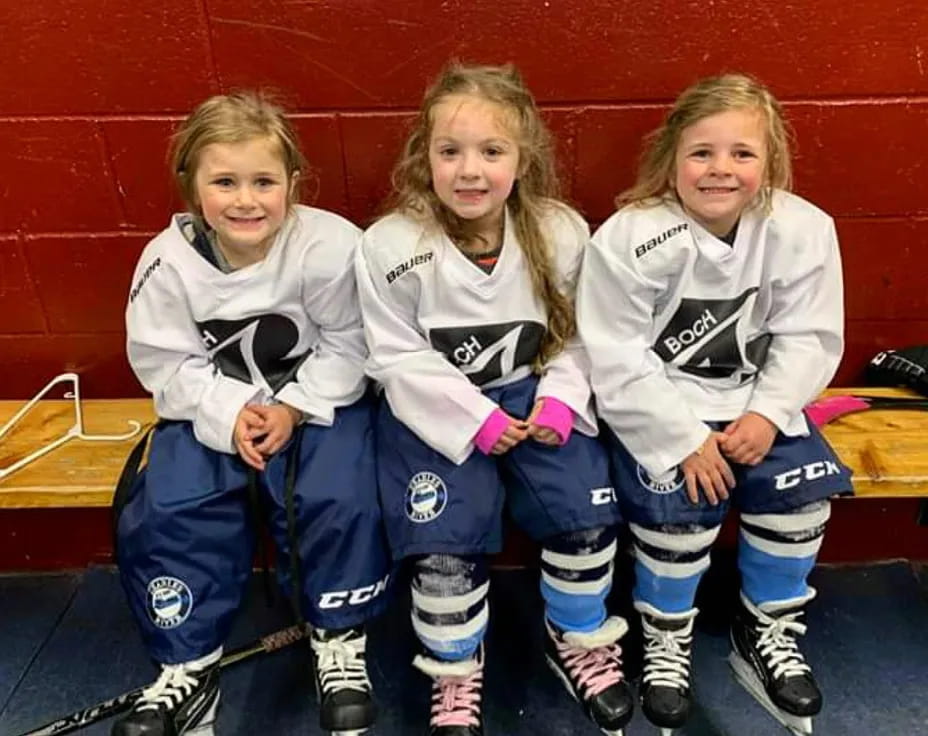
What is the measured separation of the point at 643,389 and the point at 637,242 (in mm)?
232

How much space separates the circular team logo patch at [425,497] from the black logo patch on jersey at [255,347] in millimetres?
315

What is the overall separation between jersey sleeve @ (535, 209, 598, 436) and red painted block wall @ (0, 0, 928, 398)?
0.59ft

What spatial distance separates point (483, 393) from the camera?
5.24ft

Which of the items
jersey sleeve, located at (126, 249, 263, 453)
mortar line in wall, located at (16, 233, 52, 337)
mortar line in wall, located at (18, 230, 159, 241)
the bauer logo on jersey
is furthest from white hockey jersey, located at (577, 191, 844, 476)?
mortar line in wall, located at (16, 233, 52, 337)

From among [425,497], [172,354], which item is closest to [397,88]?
[172,354]

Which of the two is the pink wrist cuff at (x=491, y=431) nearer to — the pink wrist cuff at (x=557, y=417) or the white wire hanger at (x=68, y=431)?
the pink wrist cuff at (x=557, y=417)

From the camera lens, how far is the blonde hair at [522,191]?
152 cm

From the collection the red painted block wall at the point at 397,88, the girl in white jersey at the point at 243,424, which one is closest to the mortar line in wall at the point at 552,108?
the red painted block wall at the point at 397,88

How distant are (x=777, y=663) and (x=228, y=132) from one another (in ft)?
3.89

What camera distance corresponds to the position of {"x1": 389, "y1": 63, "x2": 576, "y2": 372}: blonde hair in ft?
4.97

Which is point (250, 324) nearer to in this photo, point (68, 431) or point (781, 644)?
point (68, 431)

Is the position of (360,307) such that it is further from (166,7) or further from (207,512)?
(166,7)

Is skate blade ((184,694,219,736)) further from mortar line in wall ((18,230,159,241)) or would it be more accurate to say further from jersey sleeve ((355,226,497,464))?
mortar line in wall ((18,230,159,241))

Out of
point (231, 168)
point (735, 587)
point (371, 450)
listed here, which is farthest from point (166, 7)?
point (735, 587)
